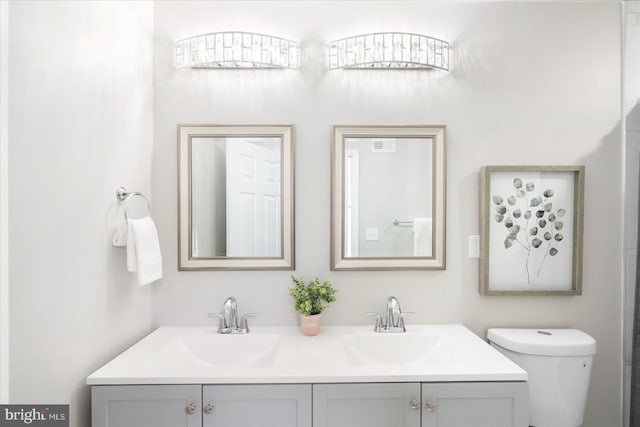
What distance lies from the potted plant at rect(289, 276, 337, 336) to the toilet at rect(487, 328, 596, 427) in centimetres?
88

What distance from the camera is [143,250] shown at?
59.1 inches

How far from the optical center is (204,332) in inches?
70.1

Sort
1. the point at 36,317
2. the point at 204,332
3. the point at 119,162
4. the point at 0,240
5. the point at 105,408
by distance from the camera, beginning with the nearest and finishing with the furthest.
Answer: the point at 0,240 → the point at 36,317 → the point at 105,408 → the point at 119,162 → the point at 204,332

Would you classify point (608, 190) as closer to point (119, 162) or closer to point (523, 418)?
point (523, 418)

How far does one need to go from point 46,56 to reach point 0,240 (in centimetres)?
57

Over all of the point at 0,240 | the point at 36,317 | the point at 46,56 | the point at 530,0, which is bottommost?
the point at 36,317

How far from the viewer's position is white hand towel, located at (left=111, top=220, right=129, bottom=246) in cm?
145

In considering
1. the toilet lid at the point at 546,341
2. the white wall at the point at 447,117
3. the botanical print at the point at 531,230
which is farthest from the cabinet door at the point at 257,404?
the botanical print at the point at 531,230

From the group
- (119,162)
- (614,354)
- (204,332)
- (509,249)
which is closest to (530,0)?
(509,249)

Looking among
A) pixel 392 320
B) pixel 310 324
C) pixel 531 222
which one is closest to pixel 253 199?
pixel 310 324

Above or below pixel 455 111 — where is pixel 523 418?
below

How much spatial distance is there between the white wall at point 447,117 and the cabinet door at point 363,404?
56 cm

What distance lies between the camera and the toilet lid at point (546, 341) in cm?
162

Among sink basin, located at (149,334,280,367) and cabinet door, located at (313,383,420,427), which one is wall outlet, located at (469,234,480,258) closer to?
cabinet door, located at (313,383,420,427)
